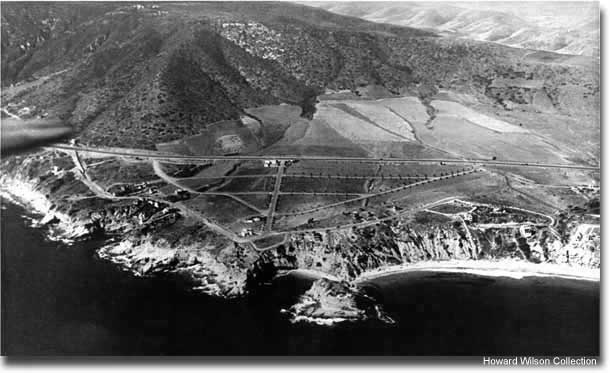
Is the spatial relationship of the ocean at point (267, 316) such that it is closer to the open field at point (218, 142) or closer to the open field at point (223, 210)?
the open field at point (223, 210)

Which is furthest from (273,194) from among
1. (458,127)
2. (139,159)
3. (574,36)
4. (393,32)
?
(574,36)

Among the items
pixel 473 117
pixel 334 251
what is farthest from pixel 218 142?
pixel 473 117

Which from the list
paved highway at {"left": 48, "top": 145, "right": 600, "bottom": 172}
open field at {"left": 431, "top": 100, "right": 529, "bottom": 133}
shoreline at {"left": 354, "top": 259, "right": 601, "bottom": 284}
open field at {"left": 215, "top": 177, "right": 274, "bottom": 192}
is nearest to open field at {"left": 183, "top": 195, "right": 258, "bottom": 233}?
open field at {"left": 215, "top": 177, "right": 274, "bottom": 192}

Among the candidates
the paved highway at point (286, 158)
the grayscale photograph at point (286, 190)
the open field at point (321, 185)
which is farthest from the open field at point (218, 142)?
the open field at point (321, 185)

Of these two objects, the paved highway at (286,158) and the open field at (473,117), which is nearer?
the paved highway at (286,158)

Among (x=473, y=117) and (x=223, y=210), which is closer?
(x=223, y=210)

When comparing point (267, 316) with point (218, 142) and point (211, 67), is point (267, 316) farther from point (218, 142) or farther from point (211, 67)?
point (211, 67)

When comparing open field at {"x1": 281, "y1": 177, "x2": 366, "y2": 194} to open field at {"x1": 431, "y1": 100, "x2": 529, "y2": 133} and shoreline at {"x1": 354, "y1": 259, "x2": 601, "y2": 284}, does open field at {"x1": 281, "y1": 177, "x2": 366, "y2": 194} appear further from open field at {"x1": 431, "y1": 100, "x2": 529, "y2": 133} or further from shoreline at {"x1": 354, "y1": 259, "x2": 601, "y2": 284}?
open field at {"x1": 431, "y1": 100, "x2": 529, "y2": 133}
